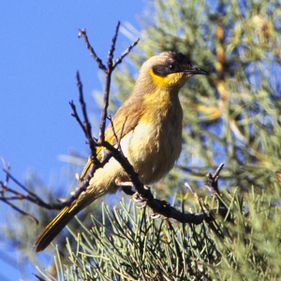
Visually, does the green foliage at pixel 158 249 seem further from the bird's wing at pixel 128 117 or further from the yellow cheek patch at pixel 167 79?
the yellow cheek patch at pixel 167 79

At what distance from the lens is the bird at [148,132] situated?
409 cm

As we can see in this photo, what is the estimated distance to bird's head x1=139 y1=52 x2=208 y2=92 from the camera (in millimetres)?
4383

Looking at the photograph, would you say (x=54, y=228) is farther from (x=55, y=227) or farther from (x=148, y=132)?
(x=148, y=132)

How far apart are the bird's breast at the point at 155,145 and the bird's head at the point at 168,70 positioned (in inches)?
11.2

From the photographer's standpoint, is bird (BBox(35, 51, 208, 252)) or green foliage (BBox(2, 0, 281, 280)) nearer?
green foliage (BBox(2, 0, 281, 280))

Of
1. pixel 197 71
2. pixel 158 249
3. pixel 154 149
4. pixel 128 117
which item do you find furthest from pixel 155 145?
pixel 158 249

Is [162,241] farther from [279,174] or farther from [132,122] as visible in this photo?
[132,122]

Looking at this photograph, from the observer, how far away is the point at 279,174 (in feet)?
7.27

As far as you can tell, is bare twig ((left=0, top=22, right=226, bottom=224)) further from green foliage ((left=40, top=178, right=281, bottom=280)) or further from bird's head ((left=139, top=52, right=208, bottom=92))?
bird's head ((left=139, top=52, right=208, bottom=92))

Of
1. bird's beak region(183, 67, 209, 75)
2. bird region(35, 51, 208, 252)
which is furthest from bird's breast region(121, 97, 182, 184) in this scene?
bird's beak region(183, 67, 209, 75)

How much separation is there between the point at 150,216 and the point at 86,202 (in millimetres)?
1585

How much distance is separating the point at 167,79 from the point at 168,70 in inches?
2.7

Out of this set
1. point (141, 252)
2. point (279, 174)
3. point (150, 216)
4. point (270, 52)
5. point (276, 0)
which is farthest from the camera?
point (276, 0)

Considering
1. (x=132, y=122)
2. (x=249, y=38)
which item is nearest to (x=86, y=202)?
(x=132, y=122)
